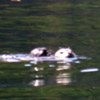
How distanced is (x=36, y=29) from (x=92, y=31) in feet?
0.93

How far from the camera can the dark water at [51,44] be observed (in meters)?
1.55

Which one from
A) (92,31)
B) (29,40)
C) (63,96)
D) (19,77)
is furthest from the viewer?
(92,31)

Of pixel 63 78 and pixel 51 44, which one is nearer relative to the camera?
pixel 63 78

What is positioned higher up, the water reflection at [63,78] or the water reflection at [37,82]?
the water reflection at [37,82]

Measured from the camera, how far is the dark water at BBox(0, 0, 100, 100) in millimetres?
1548

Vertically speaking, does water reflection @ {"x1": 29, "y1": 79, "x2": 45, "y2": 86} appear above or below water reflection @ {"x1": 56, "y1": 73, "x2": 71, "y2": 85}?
above

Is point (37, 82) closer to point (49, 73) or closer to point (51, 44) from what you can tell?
point (49, 73)

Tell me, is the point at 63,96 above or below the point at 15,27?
below

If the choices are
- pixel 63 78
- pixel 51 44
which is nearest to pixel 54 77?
pixel 63 78

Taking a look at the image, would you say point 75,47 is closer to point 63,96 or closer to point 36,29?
point 36,29

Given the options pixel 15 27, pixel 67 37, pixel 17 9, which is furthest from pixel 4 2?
pixel 67 37

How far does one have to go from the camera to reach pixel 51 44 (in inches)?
79.1

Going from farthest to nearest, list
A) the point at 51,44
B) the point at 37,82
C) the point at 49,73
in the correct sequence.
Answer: the point at 51,44 < the point at 49,73 < the point at 37,82

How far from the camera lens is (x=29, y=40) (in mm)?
1967
